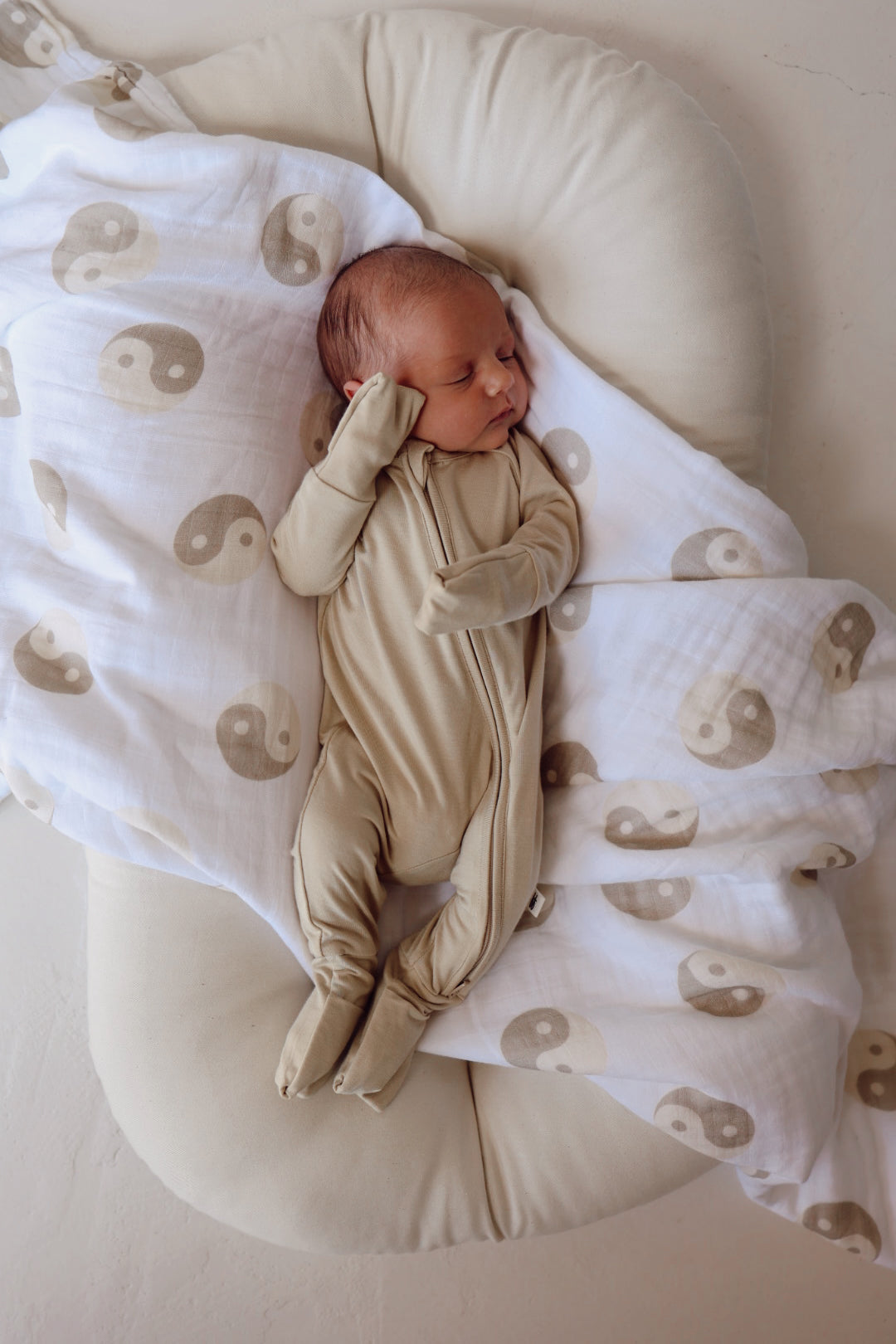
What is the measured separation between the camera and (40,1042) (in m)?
1.16

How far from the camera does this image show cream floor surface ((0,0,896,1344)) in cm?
109

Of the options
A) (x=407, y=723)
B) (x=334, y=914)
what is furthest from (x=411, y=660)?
(x=334, y=914)

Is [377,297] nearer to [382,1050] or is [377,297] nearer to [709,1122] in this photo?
[382,1050]

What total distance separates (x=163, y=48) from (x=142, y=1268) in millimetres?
1526

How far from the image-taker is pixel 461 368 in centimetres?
98

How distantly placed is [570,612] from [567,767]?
0.58ft

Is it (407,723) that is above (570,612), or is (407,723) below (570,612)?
below

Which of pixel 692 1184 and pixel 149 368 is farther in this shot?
pixel 692 1184

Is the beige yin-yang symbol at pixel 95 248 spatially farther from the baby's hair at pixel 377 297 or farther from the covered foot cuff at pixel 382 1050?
the covered foot cuff at pixel 382 1050

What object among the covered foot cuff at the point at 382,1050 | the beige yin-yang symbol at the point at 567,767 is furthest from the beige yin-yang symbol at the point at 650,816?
the covered foot cuff at the point at 382,1050

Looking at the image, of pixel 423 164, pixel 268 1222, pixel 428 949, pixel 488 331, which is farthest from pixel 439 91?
pixel 268 1222

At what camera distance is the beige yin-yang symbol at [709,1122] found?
89 cm

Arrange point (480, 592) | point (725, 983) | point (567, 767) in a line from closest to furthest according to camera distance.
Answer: point (480, 592) < point (725, 983) < point (567, 767)

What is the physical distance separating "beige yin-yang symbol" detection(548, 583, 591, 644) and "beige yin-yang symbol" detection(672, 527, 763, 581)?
4.5 inches
